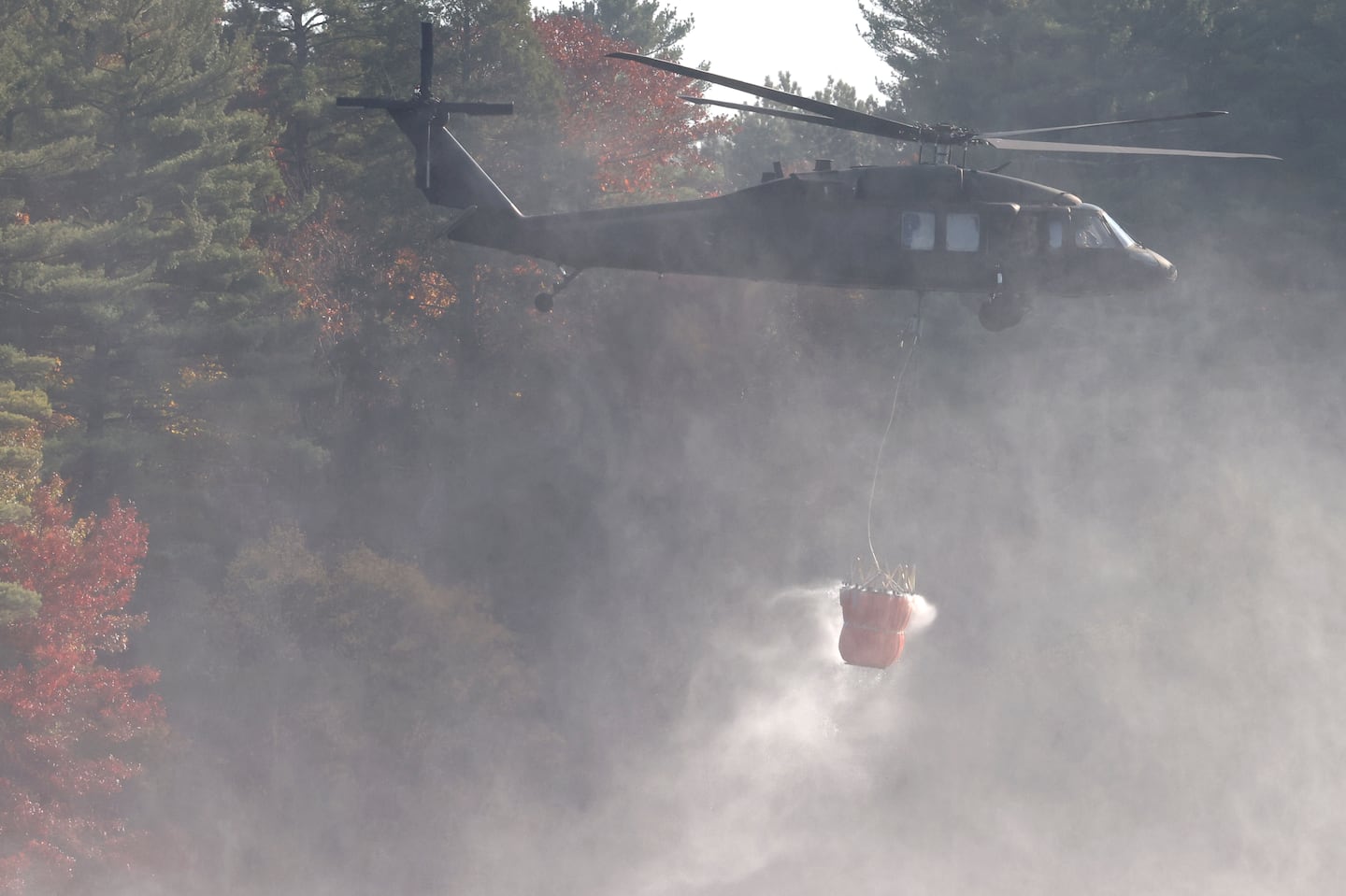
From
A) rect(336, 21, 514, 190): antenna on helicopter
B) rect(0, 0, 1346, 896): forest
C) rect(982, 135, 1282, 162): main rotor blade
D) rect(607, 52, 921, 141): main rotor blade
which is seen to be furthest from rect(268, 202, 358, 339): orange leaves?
rect(982, 135, 1282, 162): main rotor blade

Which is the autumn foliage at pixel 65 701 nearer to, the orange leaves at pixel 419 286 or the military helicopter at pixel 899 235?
the orange leaves at pixel 419 286

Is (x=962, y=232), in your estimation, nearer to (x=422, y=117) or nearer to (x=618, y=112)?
(x=422, y=117)

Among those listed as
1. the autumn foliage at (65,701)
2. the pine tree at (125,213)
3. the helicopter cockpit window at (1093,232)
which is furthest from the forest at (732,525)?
the helicopter cockpit window at (1093,232)

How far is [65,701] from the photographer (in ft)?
121

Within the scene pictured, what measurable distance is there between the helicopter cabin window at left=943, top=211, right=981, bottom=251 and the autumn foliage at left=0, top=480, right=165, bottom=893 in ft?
81.1

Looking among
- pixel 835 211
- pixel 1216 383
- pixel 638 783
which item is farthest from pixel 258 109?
pixel 1216 383

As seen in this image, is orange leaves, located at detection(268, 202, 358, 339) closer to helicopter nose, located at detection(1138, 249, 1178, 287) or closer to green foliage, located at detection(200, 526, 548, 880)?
green foliage, located at detection(200, 526, 548, 880)

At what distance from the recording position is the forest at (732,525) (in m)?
43.9

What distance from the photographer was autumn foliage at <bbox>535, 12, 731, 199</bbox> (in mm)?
51281

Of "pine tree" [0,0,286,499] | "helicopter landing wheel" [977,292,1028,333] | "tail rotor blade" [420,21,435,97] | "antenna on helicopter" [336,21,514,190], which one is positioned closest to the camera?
"helicopter landing wheel" [977,292,1028,333]

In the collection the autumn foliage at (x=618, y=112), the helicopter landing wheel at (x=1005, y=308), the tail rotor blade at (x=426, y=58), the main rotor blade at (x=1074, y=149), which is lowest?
the helicopter landing wheel at (x=1005, y=308)

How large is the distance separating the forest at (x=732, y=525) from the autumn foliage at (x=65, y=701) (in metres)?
0.59

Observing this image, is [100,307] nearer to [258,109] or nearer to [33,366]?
[33,366]

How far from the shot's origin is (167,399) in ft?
126
